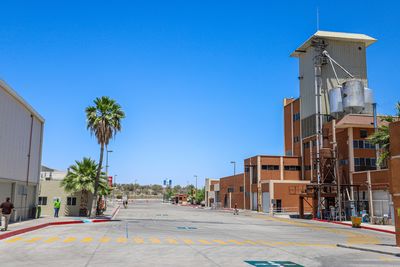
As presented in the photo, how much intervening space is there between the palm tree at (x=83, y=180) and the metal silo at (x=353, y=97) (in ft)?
135

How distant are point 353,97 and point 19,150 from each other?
5128 cm

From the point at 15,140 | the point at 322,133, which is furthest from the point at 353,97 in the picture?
the point at 15,140

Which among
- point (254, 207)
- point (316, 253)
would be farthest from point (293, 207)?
point (316, 253)

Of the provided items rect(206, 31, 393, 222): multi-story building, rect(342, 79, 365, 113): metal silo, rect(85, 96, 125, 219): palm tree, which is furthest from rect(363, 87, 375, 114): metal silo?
rect(85, 96, 125, 219): palm tree

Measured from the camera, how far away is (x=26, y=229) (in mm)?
27609

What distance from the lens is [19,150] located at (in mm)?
35469

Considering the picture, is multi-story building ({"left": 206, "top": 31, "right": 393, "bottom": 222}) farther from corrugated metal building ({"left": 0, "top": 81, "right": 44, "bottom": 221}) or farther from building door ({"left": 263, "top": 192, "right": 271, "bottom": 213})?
corrugated metal building ({"left": 0, "top": 81, "right": 44, "bottom": 221})

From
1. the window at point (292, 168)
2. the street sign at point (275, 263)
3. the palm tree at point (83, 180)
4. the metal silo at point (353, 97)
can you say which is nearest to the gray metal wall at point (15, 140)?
the palm tree at point (83, 180)

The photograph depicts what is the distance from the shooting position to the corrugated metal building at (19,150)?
3128 cm

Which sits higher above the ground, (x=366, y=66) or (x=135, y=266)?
Result: (x=366, y=66)

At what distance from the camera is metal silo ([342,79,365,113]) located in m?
67.6

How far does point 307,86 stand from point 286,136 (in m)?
12.8

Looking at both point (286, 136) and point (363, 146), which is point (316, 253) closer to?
point (363, 146)

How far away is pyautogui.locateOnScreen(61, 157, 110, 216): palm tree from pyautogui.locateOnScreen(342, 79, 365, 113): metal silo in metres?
41.3
